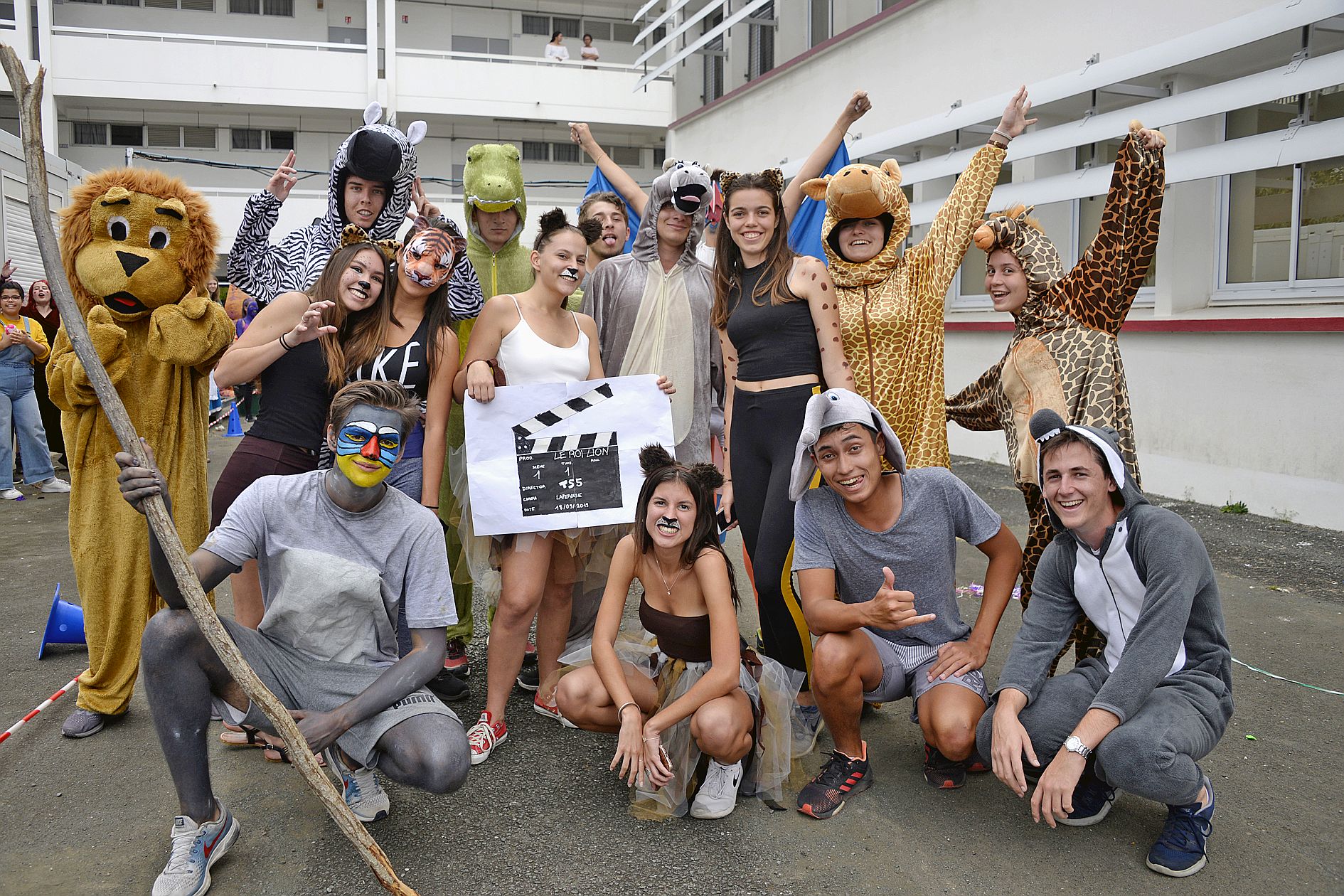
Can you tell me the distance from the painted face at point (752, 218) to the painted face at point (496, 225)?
4.07ft

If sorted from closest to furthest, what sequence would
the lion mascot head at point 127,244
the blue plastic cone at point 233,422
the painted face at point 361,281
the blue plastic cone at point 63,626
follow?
the painted face at point 361,281 < the lion mascot head at point 127,244 < the blue plastic cone at point 63,626 < the blue plastic cone at point 233,422

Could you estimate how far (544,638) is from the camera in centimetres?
388

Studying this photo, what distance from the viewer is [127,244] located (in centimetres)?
365

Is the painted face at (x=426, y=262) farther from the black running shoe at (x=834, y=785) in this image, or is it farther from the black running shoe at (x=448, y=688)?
the black running shoe at (x=834, y=785)

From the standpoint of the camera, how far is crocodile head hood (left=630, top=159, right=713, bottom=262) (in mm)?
3961

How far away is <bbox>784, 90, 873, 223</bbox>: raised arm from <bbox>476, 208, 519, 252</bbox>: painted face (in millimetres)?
1265

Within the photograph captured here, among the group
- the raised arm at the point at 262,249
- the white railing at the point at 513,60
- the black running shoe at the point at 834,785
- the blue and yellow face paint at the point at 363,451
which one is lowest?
the black running shoe at the point at 834,785

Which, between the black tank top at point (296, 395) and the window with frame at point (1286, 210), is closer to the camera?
the black tank top at point (296, 395)

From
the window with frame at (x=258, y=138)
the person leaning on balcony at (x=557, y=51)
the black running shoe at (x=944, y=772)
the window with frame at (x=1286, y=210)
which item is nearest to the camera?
the black running shoe at (x=944, y=772)

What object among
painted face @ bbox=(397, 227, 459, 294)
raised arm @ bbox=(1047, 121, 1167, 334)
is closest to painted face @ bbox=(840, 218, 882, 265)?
raised arm @ bbox=(1047, 121, 1167, 334)

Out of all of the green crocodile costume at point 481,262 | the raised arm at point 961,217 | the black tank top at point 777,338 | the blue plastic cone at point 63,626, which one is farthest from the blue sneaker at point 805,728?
the blue plastic cone at point 63,626

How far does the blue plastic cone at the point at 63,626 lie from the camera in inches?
179

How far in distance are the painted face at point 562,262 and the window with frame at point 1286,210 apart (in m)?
5.79

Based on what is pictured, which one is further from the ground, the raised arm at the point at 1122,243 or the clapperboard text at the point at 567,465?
the raised arm at the point at 1122,243
